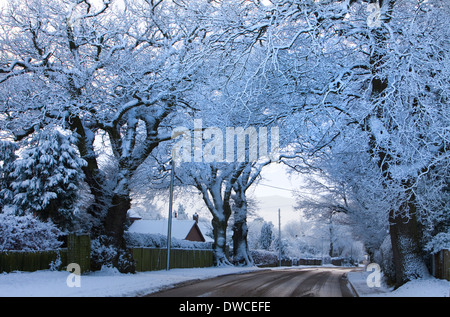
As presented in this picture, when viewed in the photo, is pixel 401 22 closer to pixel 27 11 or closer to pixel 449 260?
pixel 449 260

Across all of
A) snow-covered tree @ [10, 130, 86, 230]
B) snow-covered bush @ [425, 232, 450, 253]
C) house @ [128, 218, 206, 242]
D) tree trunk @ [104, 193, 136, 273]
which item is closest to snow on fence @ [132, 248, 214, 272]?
tree trunk @ [104, 193, 136, 273]

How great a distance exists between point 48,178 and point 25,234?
402 cm

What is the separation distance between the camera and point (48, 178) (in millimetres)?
20953

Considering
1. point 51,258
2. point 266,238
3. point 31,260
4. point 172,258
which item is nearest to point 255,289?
point 51,258

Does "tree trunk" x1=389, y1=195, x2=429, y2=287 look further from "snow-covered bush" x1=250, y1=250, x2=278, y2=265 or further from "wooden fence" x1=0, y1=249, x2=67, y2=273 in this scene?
"snow-covered bush" x1=250, y1=250, x2=278, y2=265

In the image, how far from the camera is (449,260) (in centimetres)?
1152

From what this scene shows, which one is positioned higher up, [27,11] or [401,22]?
[27,11]

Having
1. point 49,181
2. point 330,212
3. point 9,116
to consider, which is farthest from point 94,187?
point 330,212

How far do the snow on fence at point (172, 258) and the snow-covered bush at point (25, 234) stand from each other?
4.67m

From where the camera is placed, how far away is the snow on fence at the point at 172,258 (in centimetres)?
2406

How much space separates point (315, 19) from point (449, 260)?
292 inches

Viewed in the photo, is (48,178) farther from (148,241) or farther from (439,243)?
(439,243)

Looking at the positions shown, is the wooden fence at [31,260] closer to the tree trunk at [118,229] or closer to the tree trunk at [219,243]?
the tree trunk at [118,229]

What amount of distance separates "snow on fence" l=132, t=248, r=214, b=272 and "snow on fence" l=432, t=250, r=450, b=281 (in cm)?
1378
